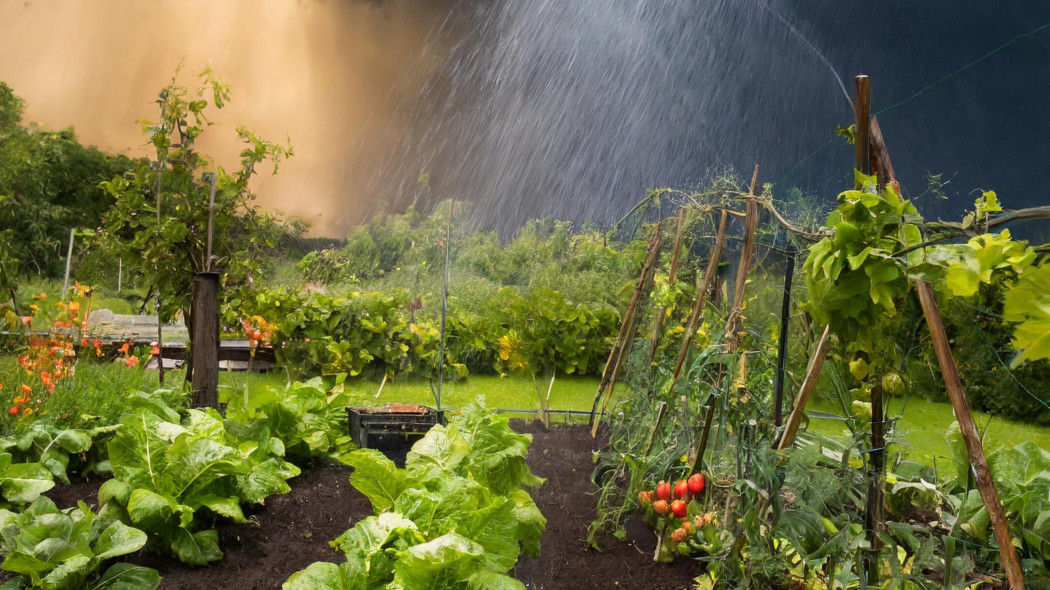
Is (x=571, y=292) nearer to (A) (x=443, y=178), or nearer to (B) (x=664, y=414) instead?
(B) (x=664, y=414)

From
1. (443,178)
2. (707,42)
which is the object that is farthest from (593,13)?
(443,178)

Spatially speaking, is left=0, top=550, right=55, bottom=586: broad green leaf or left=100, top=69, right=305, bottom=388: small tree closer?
left=0, top=550, right=55, bottom=586: broad green leaf

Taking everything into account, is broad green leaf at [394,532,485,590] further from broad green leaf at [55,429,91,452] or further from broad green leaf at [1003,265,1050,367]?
A: broad green leaf at [55,429,91,452]

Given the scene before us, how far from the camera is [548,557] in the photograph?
5.75 ft

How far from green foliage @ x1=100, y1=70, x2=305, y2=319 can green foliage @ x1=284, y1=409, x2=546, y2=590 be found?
1290 mm

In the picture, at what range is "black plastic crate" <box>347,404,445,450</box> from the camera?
90.9 inches

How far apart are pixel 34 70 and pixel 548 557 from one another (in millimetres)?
5459

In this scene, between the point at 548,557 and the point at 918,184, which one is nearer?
the point at 548,557

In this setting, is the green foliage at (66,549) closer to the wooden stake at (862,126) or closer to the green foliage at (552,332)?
the wooden stake at (862,126)

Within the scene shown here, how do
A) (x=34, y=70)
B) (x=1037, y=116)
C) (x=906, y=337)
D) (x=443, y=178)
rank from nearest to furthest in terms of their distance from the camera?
(x=906, y=337) < (x=1037, y=116) < (x=34, y=70) < (x=443, y=178)

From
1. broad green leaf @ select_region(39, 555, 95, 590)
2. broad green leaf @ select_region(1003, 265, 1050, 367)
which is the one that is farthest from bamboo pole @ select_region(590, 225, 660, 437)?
broad green leaf @ select_region(1003, 265, 1050, 367)

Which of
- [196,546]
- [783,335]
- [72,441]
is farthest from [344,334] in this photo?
[783,335]

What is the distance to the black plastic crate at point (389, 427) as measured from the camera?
231 cm

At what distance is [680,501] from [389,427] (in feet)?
3.62
